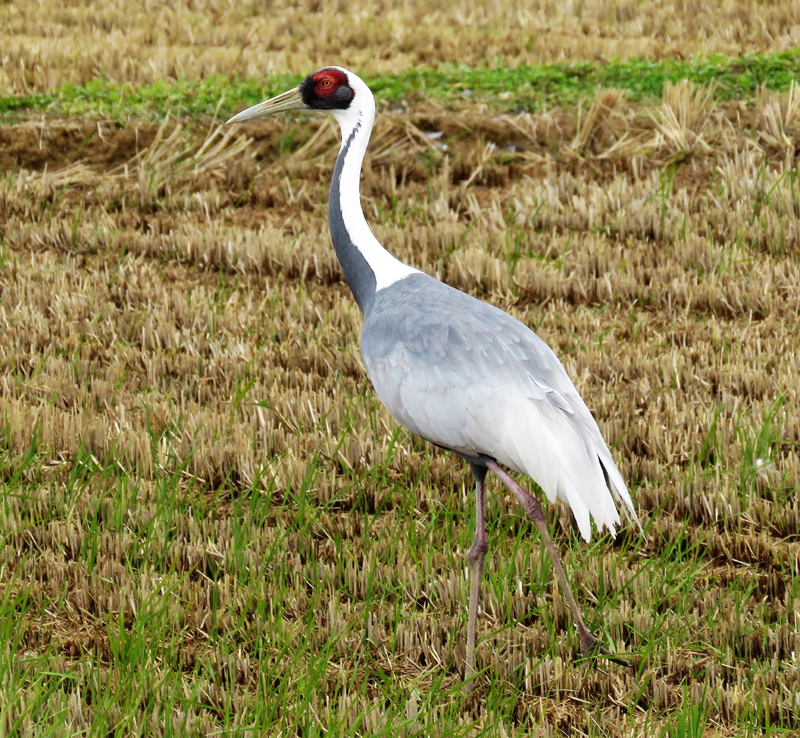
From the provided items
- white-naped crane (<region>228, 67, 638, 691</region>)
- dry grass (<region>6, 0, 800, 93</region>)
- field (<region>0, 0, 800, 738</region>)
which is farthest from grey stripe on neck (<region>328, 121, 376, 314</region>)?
dry grass (<region>6, 0, 800, 93</region>)

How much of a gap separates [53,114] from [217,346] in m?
4.29

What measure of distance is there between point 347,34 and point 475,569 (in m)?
9.30

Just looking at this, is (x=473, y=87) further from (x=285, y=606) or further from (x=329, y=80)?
(x=285, y=606)

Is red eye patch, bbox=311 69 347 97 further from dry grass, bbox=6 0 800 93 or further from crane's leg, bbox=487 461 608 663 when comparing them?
dry grass, bbox=6 0 800 93

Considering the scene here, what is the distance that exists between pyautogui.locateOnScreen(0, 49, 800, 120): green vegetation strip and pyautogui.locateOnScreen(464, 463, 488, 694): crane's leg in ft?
19.2

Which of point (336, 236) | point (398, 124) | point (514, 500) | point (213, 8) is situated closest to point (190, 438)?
point (336, 236)

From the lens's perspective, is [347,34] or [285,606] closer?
[285,606]

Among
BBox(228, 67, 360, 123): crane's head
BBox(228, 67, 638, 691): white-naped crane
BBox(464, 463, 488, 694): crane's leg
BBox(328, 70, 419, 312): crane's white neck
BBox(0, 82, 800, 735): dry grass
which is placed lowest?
BBox(0, 82, 800, 735): dry grass

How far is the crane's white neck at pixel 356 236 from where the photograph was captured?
437 cm

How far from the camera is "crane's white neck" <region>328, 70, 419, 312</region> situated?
4.37 meters

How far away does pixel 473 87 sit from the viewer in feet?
32.2

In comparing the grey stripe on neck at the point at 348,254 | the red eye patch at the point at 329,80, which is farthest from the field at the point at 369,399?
the red eye patch at the point at 329,80

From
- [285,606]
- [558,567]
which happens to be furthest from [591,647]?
[285,606]

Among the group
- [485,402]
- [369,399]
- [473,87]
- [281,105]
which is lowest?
[369,399]
